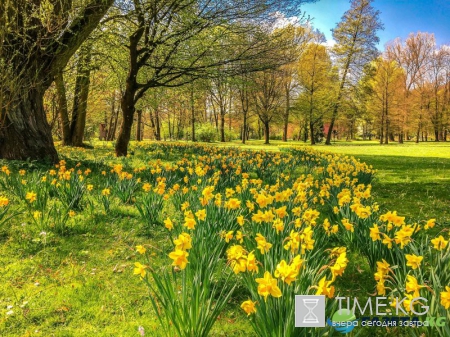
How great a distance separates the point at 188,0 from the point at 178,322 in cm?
710

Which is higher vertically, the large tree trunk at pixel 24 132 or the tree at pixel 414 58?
the tree at pixel 414 58

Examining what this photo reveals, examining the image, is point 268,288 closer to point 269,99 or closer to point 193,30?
point 193,30

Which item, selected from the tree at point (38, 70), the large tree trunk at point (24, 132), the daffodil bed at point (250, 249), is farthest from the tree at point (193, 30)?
the daffodil bed at point (250, 249)

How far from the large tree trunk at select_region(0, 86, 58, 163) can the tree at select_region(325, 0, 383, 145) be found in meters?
25.7

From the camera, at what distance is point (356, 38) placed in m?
26.8

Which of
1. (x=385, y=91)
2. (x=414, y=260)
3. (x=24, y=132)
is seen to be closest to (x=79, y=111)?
(x=24, y=132)

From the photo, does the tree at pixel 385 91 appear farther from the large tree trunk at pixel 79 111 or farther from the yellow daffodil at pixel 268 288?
the yellow daffodil at pixel 268 288

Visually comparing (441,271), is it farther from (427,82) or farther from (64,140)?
(427,82)

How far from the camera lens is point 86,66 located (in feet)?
31.4

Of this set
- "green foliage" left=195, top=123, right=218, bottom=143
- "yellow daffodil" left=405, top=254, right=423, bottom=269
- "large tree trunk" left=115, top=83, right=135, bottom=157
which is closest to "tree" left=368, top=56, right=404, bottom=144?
"green foliage" left=195, top=123, right=218, bottom=143

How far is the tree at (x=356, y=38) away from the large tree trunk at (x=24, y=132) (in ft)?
84.4

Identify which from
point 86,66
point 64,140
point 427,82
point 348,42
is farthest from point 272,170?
point 427,82

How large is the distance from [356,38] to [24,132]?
28.4 metres

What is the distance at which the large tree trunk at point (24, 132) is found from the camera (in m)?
5.63
